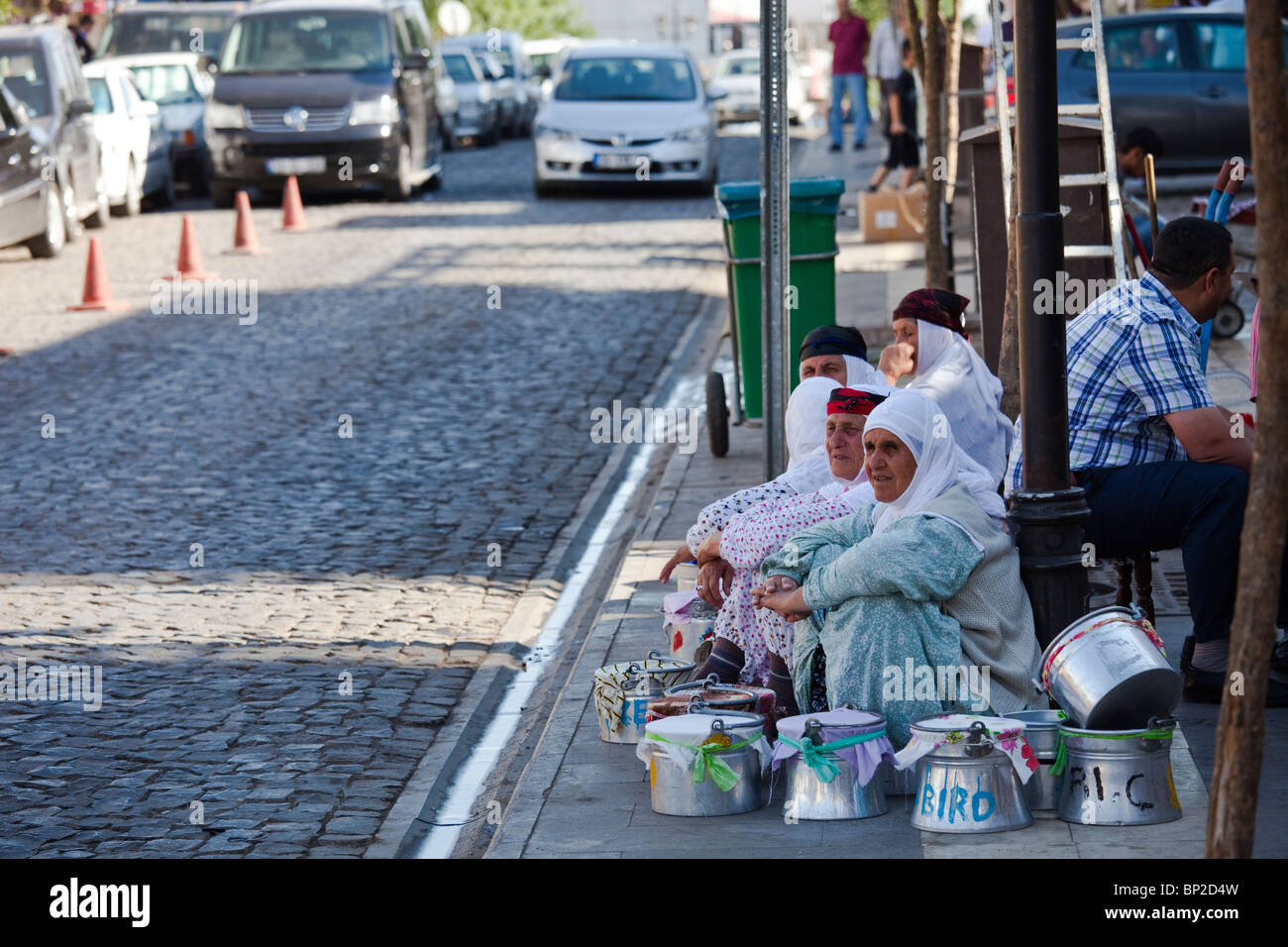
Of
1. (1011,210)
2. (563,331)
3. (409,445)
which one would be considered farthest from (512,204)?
(1011,210)

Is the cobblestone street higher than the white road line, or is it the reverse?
the cobblestone street

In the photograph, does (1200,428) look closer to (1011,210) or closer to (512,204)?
(1011,210)

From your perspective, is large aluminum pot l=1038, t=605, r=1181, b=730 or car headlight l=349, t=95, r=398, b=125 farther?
car headlight l=349, t=95, r=398, b=125

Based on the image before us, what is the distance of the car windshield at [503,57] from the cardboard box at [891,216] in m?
22.0

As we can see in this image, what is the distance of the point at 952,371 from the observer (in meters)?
6.76

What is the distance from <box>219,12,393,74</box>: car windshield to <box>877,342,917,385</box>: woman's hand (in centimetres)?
1791

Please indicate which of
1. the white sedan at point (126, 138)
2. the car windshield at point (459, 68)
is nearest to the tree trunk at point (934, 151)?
the white sedan at point (126, 138)

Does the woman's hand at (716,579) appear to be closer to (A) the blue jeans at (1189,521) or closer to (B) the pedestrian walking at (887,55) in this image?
(A) the blue jeans at (1189,521)

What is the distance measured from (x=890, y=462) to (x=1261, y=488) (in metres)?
1.73

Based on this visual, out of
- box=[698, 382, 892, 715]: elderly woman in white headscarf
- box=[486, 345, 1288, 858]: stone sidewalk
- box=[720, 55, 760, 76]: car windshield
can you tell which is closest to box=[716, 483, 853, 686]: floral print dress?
box=[698, 382, 892, 715]: elderly woman in white headscarf

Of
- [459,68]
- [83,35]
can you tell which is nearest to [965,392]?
[459,68]

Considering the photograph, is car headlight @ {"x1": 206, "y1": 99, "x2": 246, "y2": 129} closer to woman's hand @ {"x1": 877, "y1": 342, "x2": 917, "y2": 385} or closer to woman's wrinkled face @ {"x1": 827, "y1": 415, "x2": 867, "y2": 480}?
woman's hand @ {"x1": 877, "y1": 342, "x2": 917, "y2": 385}

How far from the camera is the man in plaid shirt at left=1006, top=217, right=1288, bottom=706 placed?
19.2 feet

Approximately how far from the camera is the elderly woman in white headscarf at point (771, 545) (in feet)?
18.9
